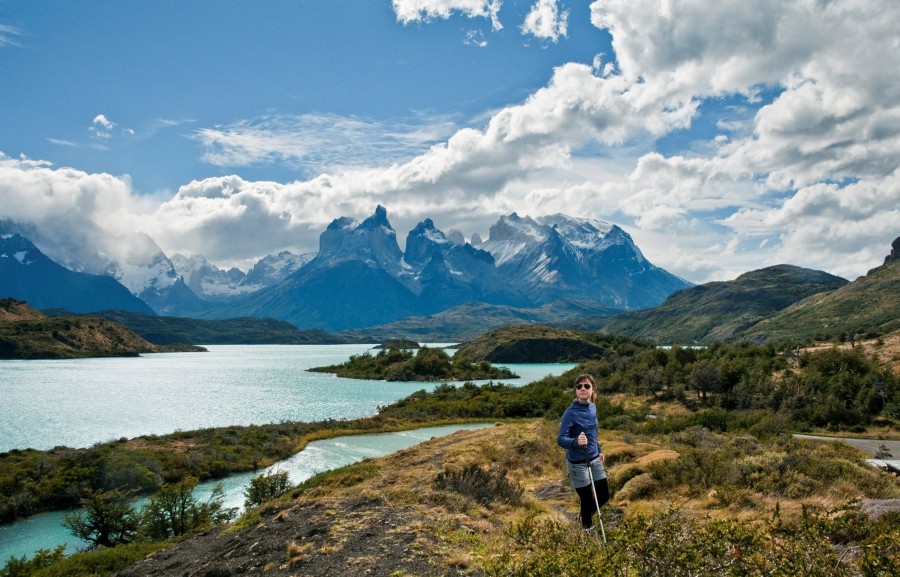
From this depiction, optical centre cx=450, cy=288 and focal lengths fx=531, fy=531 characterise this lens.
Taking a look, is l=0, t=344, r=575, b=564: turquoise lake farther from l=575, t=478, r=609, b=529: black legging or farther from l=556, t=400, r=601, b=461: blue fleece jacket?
l=556, t=400, r=601, b=461: blue fleece jacket

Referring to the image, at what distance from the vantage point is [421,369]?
16625cm

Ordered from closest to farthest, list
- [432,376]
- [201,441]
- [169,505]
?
[169,505]
[201,441]
[432,376]

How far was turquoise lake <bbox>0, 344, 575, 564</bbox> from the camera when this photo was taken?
51.4m

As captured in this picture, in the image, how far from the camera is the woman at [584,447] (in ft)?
38.1

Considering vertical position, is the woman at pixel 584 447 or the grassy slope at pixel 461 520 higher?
the woman at pixel 584 447

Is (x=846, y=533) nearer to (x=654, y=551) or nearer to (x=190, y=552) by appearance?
(x=654, y=551)

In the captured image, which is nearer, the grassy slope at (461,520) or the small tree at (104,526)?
the grassy slope at (461,520)

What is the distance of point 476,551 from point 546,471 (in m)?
14.6

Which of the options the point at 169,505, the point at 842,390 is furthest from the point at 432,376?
the point at 169,505

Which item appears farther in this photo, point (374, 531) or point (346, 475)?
point (346, 475)

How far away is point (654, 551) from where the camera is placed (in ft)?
27.0

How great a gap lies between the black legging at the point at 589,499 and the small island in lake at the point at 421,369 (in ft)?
482

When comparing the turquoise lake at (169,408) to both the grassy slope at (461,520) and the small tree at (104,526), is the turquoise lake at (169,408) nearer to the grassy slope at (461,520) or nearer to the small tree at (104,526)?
the small tree at (104,526)

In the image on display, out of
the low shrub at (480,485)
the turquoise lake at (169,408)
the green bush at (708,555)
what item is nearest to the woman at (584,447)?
the green bush at (708,555)
